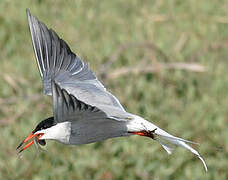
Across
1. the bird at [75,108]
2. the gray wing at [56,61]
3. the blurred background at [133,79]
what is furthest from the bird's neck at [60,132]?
the blurred background at [133,79]

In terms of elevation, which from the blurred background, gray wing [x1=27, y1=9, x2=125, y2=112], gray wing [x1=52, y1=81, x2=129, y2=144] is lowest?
the blurred background

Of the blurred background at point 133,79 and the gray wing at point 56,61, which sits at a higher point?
the gray wing at point 56,61

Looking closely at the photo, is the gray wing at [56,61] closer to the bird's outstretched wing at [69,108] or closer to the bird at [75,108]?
the bird at [75,108]

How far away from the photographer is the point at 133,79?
754cm

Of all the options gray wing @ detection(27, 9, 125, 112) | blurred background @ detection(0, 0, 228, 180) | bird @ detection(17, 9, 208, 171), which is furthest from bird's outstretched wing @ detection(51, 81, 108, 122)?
blurred background @ detection(0, 0, 228, 180)

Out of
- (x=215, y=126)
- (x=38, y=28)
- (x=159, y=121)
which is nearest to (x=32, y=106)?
(x=159, y=121)

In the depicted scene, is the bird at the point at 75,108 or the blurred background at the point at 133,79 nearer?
the bird at the point at 75,108

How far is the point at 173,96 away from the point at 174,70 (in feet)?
1.29

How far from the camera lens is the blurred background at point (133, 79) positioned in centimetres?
662

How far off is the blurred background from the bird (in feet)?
4.91

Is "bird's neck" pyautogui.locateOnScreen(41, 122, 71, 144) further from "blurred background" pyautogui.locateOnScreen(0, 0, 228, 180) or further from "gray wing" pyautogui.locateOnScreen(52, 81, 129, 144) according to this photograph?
"blurred background" pyautogui.locateOnScreen(0, 0, 228, 180)

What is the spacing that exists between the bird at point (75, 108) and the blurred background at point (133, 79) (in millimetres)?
1497

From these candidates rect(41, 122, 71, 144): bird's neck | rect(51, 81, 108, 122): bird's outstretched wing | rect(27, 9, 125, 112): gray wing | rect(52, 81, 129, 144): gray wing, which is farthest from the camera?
rect(27, 9, 125, 112): gray wing

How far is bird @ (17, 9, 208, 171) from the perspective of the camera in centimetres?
433
